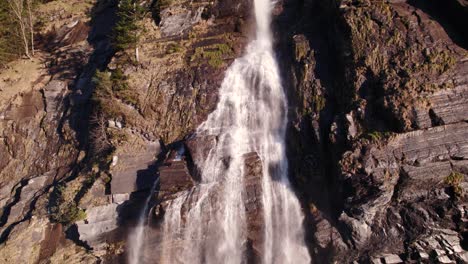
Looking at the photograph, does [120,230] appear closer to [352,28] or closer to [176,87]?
[176,87]

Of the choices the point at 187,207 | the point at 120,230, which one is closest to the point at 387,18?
the point at 187,207

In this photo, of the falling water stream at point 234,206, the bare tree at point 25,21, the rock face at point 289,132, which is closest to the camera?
the rock face at point 289,132

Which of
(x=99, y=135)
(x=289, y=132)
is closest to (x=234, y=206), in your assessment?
(x=289, y=132)

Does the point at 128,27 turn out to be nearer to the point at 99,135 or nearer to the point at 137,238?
the point at 99,135

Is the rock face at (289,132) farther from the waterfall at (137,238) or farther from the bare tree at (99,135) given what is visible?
the waterfall at (137,238)

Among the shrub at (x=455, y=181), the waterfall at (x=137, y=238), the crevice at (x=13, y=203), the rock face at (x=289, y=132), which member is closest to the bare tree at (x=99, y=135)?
the rock face at (x=289, y=132)

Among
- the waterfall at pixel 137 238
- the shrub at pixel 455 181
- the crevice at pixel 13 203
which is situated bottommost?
the waterfall at pixel 137 238

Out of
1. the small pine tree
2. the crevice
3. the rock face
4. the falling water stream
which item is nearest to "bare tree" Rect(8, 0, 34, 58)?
the rock face
